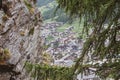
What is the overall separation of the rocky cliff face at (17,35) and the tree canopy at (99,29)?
1223 cm

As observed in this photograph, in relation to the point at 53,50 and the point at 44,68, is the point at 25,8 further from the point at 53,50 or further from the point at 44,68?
the point at 53,50

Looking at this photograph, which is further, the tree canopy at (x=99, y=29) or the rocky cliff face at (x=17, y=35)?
the rocky cliff face at (x=17, y=35)

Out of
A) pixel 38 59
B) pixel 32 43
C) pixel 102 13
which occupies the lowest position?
pixel 38 59

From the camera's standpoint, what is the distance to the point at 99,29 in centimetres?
590

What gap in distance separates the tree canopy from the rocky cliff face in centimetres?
1223

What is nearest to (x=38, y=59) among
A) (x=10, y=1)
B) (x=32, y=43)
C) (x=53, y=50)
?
(x=32, y=43)

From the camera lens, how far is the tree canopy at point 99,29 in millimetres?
5867

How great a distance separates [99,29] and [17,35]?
593 inches

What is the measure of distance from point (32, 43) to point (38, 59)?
290 centimetres

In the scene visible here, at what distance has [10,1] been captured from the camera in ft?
65.1

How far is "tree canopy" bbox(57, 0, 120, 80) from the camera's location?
231 inches

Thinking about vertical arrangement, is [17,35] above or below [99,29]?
below

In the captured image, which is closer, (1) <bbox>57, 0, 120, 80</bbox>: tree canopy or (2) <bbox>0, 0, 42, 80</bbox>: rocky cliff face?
(1) <bbox>57, 0, 120, 80</bbox>: tree canopy

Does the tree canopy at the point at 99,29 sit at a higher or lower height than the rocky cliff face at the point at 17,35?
higher
